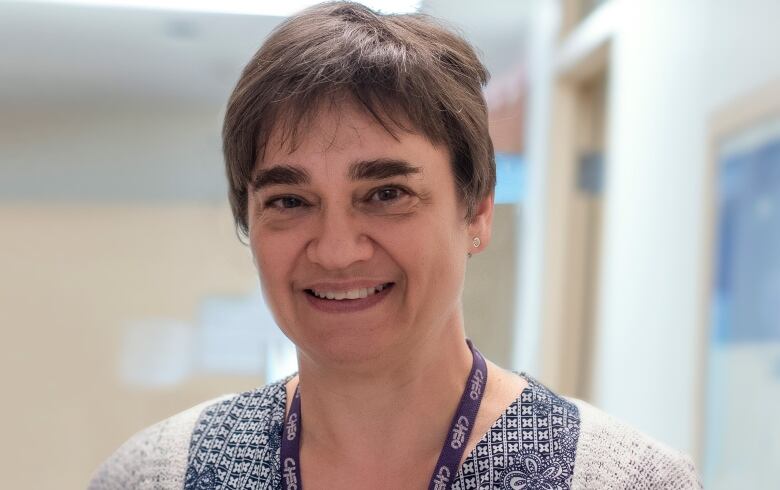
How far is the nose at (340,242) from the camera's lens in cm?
118

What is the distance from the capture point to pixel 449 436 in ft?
4.27

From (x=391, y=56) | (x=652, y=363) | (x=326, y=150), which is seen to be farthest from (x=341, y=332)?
(x=652, y=363)

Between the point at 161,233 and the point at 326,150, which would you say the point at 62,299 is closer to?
the point at 161,233

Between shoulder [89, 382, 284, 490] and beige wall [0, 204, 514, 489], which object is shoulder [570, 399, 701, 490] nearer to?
shoulder [89, 382, 284, 490]

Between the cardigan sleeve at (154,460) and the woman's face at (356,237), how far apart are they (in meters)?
0.29

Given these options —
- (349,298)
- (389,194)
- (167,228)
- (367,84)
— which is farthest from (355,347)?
(167,228)

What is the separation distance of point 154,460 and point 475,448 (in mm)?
464

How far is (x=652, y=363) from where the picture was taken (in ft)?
9.60

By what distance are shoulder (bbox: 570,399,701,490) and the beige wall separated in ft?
5.48

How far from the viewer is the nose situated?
1.18 meters

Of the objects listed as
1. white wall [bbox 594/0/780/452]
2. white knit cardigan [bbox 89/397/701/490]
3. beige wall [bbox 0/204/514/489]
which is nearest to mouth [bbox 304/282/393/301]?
white knit cardigan [bbox 89/397/701/490]

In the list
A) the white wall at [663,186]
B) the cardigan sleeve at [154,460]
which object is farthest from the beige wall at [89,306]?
the cardigan sleeve at [154,460]

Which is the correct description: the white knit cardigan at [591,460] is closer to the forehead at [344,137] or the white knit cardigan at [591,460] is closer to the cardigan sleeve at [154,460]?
the cardigan sleeve at [154,460]

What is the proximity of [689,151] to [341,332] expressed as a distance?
5.61ft
